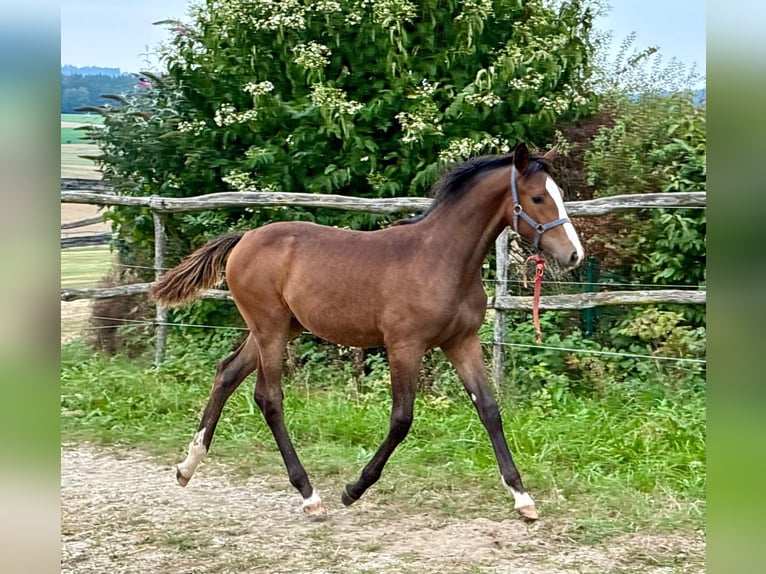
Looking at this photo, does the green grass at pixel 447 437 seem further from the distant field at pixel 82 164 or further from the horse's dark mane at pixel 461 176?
the distant field at pixel 82 164

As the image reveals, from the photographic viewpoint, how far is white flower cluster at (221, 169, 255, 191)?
640 cm

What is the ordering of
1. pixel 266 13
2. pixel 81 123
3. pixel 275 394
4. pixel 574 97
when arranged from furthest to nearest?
pixel 81 123
pixel 266 13
pixel 574 97
pixel 275 394

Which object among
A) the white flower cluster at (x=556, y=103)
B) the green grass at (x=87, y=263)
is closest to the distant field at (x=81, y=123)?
the green grass at (x=87, y=263)

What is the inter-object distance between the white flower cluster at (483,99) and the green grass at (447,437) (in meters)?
2.05

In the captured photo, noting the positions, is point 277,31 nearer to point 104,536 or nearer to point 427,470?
point 427,470

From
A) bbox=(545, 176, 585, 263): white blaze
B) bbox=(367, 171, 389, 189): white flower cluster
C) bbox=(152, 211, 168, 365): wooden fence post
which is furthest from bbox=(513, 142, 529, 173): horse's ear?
bbox=(152, 211, 168, 365): wooden fence post

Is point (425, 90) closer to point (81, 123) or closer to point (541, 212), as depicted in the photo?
point (541, 212)

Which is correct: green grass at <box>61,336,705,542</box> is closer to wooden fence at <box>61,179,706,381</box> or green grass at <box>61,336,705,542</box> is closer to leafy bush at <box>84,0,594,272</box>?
wooden fence at <box>61,179,706,381</box>

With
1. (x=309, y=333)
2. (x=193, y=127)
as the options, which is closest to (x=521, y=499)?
(x=309, y=333)

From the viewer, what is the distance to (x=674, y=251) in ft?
18.6

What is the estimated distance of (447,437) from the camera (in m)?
5.05

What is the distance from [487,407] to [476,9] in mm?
3336
